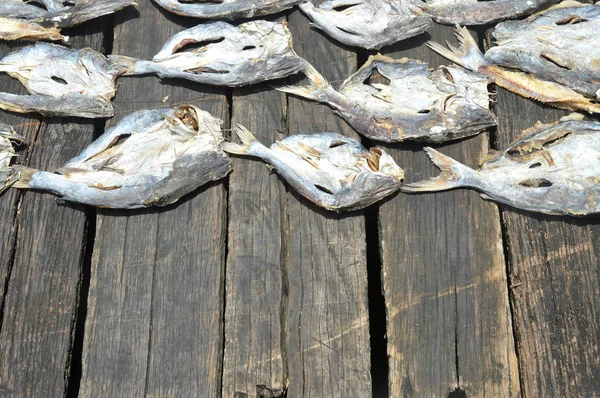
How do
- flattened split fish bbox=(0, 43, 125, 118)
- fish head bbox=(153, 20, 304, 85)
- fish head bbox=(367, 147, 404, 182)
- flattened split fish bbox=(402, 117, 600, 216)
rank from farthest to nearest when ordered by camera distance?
1. fish head bbox=(153, 20, 304, 85)
2. flattened split fish bbox=(0, 43, 125, 118)
3. fish head bbox=(367, 147, 404, 182)
4. flattened split fish bbox=(402, 117, 600, 216)

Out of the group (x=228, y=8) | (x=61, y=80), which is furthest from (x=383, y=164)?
(x=61, y=80)

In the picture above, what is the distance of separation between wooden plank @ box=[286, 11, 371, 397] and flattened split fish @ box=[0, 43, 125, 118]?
1327 millimetres

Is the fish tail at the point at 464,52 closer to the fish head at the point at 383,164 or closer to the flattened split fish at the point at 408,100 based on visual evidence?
the flattened split fish at the point at 408,100

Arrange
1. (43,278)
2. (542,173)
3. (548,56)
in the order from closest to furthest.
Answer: (43,278)
(542,173)
(548,56)

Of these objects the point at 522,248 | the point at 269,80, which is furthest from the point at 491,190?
the point at 269,80

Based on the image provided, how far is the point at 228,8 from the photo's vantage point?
3.56 meters

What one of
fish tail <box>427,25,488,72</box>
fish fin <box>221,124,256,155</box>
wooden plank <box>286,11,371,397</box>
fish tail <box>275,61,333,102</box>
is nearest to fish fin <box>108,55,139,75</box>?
fish fin <box>221,124,256,155</box>

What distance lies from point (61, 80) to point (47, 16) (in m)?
0.50

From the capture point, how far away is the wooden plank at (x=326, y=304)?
2.61 metres

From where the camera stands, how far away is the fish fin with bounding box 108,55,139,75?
3363mm

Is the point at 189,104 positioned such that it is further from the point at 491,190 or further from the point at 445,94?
the point at 491,190

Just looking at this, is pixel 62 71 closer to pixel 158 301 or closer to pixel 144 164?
pixel 144 164

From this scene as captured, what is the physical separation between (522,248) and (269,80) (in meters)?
1.72

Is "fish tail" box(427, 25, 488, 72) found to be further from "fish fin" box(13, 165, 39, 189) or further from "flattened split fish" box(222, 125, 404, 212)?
"fish fin" box(13, 165, 39, 189)
